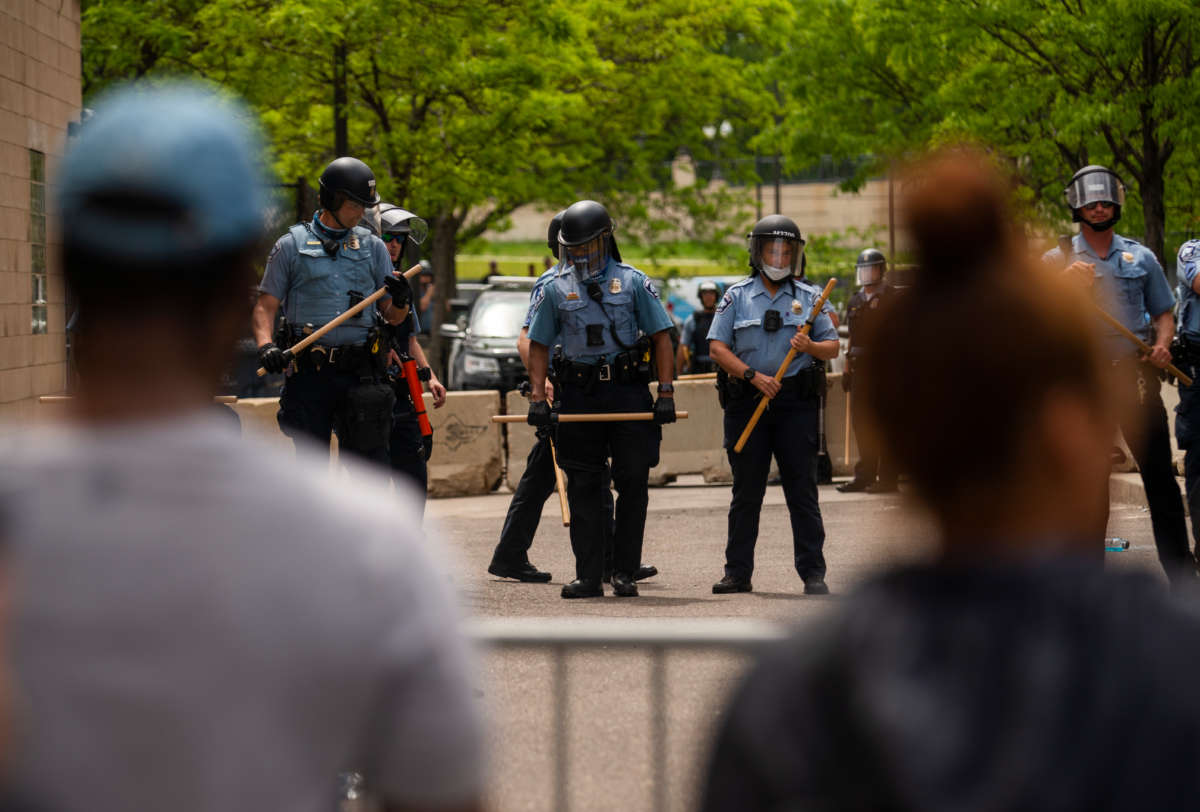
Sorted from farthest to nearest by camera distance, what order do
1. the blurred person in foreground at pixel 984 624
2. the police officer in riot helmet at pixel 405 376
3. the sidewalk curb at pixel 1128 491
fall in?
the sidewalk curb at pixel 1128 491
the police officer in riot helmet at pixel 405 376
the blurred person in foreground at pixel 984 624

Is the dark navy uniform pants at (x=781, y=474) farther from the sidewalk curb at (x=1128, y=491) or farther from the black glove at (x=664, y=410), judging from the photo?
the sidewalk curb at (x=1128, y=491)

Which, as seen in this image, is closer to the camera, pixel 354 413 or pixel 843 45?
pixel 354 413

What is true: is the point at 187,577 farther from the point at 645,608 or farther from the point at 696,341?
the point at 696,341

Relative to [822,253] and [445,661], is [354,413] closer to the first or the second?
[445,661]

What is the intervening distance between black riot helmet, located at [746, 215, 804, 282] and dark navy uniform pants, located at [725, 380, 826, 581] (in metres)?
0.67

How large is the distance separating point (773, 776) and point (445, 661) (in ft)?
1.11

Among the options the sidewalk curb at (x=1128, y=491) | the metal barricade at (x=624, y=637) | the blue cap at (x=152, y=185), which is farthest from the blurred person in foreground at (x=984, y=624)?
the sidewalk curb at (x=1128, y=491)

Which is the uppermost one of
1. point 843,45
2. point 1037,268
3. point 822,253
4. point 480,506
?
point 843,45

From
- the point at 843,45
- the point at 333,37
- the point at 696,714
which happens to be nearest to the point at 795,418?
the point at 696,714

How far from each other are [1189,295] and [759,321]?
2226mm

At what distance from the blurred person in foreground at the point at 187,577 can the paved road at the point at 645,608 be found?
418mm

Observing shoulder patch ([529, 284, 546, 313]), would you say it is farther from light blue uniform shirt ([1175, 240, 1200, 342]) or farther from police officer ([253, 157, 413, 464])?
light blue uniform shirt ([1175, 240, 1200, 342])

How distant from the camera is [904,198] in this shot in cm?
204

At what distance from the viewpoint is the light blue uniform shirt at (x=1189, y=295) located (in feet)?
30.2
